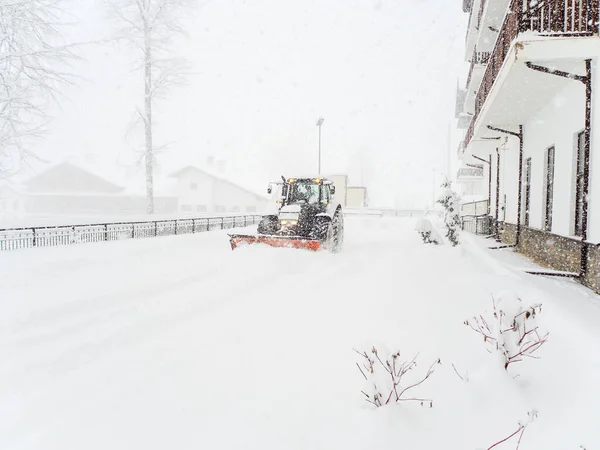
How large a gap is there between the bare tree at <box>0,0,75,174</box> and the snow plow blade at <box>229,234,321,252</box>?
9784 millimetres

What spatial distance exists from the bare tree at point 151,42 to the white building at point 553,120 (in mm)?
17435

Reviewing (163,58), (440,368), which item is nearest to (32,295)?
(440,368)

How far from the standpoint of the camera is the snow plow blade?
33.1ft

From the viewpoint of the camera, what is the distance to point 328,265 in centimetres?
938

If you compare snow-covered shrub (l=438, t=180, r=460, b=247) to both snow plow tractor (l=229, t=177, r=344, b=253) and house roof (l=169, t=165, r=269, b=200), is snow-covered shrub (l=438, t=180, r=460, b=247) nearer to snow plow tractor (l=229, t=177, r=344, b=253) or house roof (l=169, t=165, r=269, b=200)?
snow plow tractor (l=229, t=177, r=344, b=253)

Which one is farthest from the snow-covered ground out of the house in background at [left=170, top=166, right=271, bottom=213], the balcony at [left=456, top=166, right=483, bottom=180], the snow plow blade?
the house in background at [left=170, top=166, right=271, bottom=213]

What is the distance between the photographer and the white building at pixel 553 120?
654 cm

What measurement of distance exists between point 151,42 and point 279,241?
18.3 m

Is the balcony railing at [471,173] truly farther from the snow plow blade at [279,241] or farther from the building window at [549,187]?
the snow plow blade at [279,241]

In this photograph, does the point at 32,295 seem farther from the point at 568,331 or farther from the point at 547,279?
the point at 547,279

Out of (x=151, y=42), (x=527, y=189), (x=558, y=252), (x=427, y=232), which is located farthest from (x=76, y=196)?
(x=558, y=252)

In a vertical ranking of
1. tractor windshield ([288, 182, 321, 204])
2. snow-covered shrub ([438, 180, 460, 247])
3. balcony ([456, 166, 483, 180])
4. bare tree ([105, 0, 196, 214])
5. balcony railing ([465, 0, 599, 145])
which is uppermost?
bare tree ([105, 0, 196, 214])

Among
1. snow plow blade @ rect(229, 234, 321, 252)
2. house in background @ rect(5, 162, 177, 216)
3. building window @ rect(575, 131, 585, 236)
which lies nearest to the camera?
building window @ rect(575, 131, 585, 236)

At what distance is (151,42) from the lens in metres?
22.5
